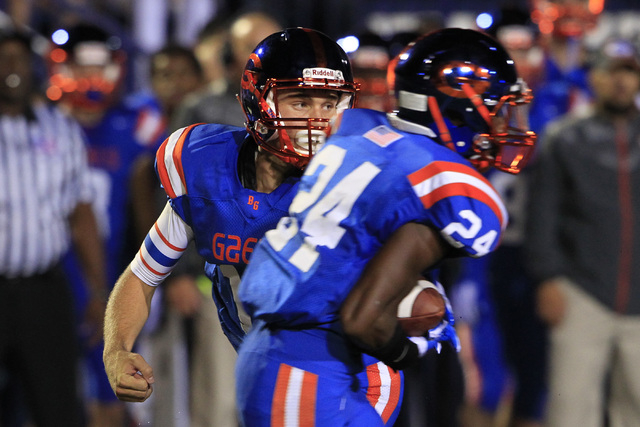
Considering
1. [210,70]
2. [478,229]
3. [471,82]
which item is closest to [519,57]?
[210,70]

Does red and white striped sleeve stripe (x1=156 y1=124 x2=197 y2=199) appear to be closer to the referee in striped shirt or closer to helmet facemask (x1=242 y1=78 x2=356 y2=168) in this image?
helmet facemask (x1=242 y1=78 x2=356 y2=168)

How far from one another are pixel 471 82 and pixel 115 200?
2.89 meters

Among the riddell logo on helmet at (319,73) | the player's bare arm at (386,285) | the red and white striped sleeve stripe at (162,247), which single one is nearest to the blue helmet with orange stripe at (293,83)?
the riddell logo on helmet at (319,73)

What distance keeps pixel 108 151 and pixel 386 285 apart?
3.11 metres

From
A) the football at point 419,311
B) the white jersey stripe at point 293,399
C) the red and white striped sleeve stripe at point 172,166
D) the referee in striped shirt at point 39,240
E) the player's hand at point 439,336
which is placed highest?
the red and white striped sleeve stripe at point 172,166

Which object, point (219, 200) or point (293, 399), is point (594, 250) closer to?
point (219, 200)

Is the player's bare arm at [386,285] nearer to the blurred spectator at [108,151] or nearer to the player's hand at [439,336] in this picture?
the player's hand at [439,336]

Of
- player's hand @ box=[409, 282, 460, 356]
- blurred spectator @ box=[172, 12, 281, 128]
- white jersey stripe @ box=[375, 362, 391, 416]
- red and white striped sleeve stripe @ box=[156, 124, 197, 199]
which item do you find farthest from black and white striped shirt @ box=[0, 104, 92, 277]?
player's hand @ box=[409, 282, 460, 356]

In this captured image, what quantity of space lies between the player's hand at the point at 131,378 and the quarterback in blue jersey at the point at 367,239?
20 cm

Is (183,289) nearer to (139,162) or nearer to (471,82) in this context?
(139,162)

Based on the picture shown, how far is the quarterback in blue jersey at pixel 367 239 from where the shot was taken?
1784 millimetres

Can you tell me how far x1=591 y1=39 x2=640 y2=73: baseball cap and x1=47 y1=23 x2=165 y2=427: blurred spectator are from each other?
208 centimetres

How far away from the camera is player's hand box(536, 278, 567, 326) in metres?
4.06

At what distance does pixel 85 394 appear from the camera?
15.0 feet
